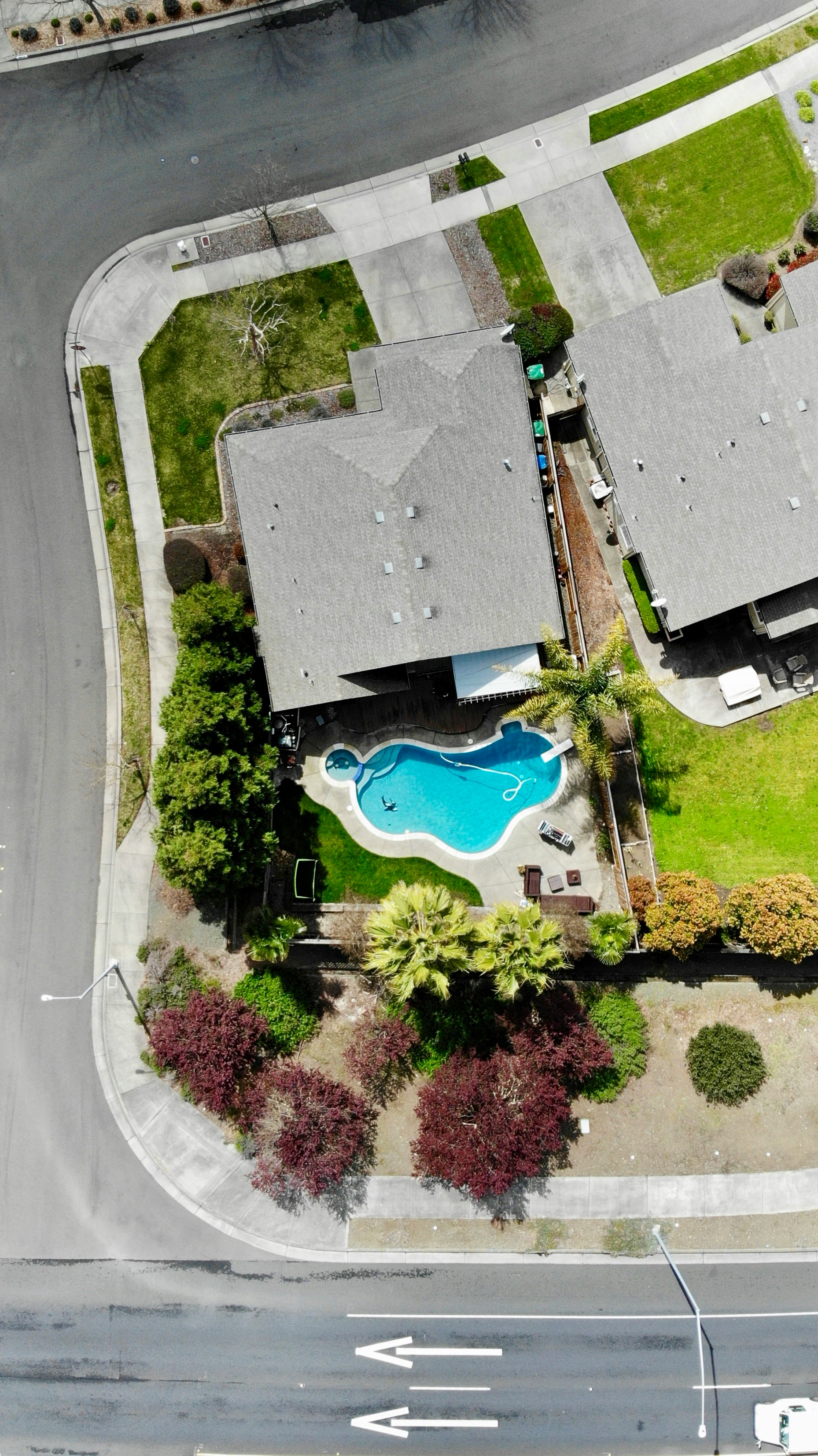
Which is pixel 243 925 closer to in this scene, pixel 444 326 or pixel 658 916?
pixel 658 916

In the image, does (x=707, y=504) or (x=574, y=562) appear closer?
(x=707, y=504)

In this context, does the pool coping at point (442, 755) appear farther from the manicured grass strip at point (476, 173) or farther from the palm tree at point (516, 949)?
the manicured grass strip at point (476, 173)

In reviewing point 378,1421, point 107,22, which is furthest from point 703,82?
point 378,1421

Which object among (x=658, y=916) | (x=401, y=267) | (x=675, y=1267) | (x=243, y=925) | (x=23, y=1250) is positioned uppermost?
(x=401, y=267)

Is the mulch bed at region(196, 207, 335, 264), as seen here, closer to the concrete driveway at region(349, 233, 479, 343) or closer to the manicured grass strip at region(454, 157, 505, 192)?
the concrete driveway at region(349, 233, 479, 343)

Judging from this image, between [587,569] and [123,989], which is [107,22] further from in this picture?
[123,989]

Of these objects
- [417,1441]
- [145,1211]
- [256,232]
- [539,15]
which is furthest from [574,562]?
[417,1441]

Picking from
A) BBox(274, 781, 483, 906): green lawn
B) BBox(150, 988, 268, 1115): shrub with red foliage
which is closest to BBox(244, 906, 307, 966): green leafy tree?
BBox(150, 988, 268, 1115): shrub with red foliage
